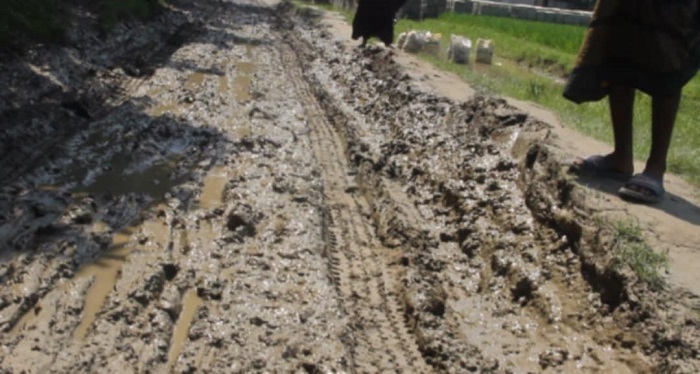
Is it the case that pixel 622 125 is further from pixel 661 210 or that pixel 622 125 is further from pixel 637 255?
pixel 637 255

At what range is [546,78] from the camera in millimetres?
13227

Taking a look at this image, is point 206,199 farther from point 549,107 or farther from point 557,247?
point 549,107

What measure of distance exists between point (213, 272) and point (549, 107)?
14.8 feet

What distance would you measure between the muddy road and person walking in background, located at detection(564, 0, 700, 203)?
473 mm

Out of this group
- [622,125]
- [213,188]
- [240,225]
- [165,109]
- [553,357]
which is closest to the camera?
[553,357]

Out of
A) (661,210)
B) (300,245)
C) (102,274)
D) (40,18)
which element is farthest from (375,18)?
→ (102,274)

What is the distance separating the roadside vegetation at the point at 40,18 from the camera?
9430mm

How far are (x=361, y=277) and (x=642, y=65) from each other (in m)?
2.04

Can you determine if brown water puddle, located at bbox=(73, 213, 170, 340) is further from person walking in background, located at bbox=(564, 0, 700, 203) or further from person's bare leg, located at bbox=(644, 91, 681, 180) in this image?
person's bare leg, located at bbox=(644, 91, 681, 180)

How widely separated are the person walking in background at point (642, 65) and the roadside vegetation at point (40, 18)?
660 cm

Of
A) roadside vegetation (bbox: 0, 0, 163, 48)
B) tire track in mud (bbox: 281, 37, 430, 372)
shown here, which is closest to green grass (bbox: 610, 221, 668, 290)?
tire track in mud (bbox: 281, 37, 430, 372)

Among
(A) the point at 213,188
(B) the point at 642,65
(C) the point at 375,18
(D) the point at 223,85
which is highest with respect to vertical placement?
(B) the point at 642,65

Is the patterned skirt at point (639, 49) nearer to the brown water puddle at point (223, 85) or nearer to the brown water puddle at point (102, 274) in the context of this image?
the brown water puddle at point (102, 274)

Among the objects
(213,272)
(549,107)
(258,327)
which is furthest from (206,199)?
(549,107)
